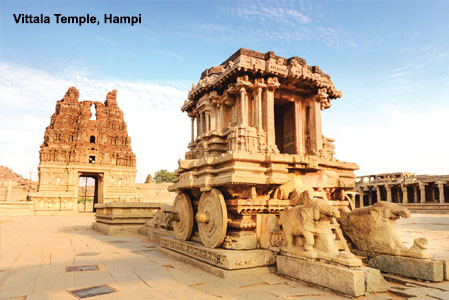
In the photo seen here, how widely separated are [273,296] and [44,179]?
→ 111 ft

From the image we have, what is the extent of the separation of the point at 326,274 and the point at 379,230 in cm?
144

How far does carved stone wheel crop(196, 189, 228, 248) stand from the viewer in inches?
201

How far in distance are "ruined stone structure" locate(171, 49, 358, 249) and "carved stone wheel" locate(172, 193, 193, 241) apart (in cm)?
2

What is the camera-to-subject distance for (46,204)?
29922 millimetres

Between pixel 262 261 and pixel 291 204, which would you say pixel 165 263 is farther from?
pixel 291 204

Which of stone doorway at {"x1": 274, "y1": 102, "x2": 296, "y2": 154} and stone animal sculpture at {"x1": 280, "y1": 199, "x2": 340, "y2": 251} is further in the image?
stone doorway at {"x1": 274, "y1": 102, "x2": 296, "y2": 154}

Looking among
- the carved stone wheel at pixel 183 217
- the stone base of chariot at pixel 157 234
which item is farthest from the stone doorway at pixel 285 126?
the stone base of chariot at pixel 157 234

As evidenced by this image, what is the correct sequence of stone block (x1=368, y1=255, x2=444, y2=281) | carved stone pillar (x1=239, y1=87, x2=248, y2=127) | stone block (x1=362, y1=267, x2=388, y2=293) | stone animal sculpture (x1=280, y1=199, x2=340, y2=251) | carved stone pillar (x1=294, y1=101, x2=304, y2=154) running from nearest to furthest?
stone block (x1=362, y1=267, x2=388, y2=293), stone block (x1=368, y1=255, x2=444, y2=281), stone animal sculpture (x1=280, y1=199, x2=340, y2=251), carved stone pillar (x1=239, y1=87, x2=248, y2=127), carved stone pillar (x1=294, y1=101, x2=304, y2=154)

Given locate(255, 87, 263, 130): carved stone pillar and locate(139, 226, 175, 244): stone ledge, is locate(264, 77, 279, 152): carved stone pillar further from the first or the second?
locate(139, 226, 175, 244): stone ledge

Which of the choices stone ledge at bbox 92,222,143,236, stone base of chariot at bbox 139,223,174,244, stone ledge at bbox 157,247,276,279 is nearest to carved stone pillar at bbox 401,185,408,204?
stone ledge at bbox 92,222,143,236

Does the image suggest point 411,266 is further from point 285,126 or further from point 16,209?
point 16,209

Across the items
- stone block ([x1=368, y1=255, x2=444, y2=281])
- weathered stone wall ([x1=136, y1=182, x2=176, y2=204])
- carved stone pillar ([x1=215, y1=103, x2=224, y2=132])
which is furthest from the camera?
weathered stone wall ([x1=136, y1=182, x2=176, y2=204])

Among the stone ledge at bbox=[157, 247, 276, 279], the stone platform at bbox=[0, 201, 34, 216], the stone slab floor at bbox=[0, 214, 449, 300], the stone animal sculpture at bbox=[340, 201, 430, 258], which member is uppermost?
the stone animal sculpture at bbox=[340, 201, 430, 258]

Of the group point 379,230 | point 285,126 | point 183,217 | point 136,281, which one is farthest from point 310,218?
point 285,126
